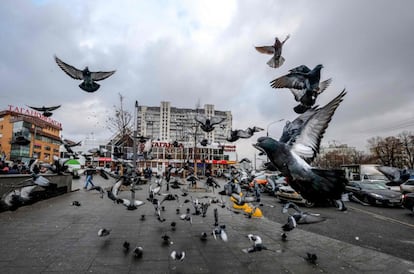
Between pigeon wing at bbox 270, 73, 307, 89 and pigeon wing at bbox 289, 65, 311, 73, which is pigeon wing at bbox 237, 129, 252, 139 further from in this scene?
pigeon wing at bbox 289, 65, 311, 73

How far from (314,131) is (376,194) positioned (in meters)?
14.1

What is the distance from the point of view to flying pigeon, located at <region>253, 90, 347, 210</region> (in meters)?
3.02

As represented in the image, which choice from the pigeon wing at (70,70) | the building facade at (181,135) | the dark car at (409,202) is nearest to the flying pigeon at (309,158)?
the pigeon wing at (70,70)

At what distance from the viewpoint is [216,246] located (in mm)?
5477

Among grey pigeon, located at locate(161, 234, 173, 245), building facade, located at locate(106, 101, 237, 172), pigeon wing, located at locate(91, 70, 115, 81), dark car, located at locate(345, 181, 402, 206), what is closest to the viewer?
pigeon wing, located at locate(91, 70, 115, 81)

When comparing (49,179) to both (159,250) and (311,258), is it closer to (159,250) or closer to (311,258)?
(159,250)

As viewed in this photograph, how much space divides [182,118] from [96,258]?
20928 millimetres

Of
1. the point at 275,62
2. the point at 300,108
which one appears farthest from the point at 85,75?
the point at 300,108

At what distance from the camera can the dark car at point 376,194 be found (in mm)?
13232

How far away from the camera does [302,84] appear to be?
3.77m

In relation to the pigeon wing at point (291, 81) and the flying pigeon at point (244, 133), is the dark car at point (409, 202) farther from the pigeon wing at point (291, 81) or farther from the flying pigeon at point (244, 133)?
the pigeon wing at point (291, 81)

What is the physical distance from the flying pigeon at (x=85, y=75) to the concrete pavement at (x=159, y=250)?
11.5ft

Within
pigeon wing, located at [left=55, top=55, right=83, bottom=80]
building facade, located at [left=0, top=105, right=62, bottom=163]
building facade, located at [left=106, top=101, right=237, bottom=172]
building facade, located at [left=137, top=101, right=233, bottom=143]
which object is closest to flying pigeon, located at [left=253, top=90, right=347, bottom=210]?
pigeon wing, located at [left=55, top=55, right=83, bottom=80]

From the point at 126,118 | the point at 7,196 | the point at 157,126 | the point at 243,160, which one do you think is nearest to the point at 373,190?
the point at 243,160
